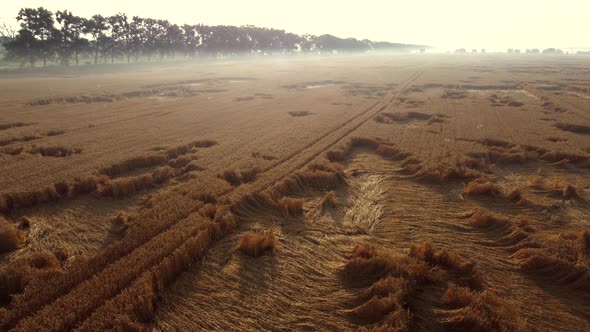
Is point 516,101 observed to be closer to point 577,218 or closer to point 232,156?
point 577,218

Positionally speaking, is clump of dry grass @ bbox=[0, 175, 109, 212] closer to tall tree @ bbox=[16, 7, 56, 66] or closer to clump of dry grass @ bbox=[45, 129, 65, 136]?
clump of dry grass @ bbox=[45, 129, 65, 136]

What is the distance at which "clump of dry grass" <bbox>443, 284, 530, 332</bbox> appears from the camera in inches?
206

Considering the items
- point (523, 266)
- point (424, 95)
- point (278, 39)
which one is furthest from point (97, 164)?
point (278, 39)

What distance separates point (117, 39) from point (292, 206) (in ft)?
328

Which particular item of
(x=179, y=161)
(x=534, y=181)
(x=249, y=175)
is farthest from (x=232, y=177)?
(x=534, y=181)

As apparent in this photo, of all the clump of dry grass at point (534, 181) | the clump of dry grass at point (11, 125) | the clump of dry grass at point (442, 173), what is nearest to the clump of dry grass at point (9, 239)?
the clump of dry grass at point (442, 173)

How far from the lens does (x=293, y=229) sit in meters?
8.40

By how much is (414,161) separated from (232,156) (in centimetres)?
721

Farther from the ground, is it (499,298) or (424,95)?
(424,95)

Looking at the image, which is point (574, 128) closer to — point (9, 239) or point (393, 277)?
point (393, 277)

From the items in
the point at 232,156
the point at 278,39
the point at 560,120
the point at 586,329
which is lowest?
the point at 586,329

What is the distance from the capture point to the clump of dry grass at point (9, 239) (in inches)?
279

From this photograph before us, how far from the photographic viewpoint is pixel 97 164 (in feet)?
39.8

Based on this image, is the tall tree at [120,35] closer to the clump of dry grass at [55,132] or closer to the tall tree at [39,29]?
the tall tree at [39,29]
